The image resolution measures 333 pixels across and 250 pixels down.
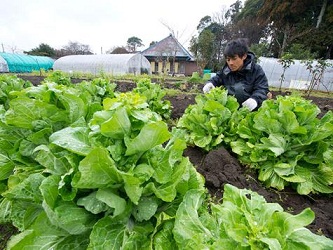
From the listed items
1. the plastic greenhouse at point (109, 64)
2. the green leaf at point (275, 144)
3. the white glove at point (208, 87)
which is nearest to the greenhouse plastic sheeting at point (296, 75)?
the plastic greenhouse at point (109, 64)

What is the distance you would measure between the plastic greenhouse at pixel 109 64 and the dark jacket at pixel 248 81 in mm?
27256

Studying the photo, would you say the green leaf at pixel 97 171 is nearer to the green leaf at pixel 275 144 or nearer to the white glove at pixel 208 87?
the green leaf at pixel 275 144

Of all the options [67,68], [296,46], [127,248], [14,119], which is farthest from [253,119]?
[67,68]

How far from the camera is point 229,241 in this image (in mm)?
1199

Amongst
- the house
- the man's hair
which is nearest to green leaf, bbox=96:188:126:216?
the man's hair

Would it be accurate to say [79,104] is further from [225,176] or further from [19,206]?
[225,176]

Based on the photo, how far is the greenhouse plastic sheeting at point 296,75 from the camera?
Result: 23.0 m

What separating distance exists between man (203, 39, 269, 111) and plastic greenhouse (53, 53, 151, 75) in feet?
89.6

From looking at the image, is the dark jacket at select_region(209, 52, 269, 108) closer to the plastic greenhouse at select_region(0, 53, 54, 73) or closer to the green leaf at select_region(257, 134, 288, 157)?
the green leaf at select_region(257, 134, 288, 157)

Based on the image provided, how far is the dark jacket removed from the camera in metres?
4.64

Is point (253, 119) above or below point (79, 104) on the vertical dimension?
below

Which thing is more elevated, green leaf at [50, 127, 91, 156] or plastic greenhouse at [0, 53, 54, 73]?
green leaf at [50, 127, 91, 156]

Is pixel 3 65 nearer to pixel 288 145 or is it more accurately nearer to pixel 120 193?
pixel 288 145

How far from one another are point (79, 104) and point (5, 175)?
1.21m
